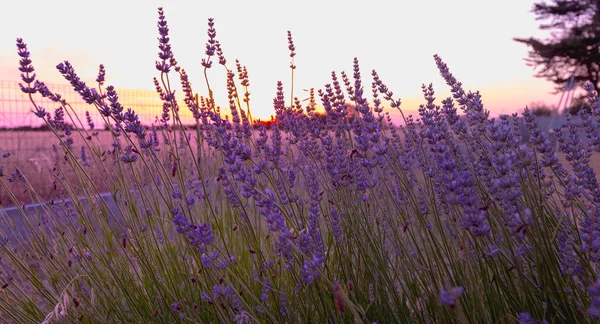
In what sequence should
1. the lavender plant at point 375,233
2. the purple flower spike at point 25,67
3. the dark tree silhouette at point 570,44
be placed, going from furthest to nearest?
the dark tree silhouette at point 570,44 < the purple flower spike at point 25,67 < the lavender plant at point 375,233

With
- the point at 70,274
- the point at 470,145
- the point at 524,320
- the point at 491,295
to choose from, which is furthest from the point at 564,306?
the point at 70,274

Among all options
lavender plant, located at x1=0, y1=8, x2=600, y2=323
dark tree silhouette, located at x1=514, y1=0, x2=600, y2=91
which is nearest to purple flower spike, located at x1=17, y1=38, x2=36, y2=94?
lavender plant, located at x1=0, y1=8, x2=600, y2=323

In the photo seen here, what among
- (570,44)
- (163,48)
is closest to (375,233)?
(163,48)

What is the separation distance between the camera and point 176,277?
2625 mm

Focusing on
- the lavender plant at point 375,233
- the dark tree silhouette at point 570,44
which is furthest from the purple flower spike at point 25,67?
the dark tree silhouette at point 570,44

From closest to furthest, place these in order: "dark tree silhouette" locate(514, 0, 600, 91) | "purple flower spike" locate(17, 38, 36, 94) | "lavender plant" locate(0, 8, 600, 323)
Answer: "lavender plant" locate(0, 8, 600, 323) → "purple flower spike" locate(17, 38, 36, 94) → "dark tree silhouette" locate(514, 0, 600, 91)

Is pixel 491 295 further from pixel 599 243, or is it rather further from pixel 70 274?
pixel 70 274

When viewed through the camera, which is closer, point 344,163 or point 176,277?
point 344,163

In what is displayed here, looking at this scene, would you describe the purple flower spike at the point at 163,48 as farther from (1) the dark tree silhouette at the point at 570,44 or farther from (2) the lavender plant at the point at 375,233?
(1) the dark tree silhouette at the point at 570,44

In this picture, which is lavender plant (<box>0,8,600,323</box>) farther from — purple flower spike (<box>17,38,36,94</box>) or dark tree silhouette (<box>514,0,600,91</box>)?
dark tree silhouette (<box>514,0,600,91</box>)

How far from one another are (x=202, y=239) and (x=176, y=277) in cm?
131

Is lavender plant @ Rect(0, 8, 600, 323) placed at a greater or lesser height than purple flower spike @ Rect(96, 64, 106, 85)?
lesser

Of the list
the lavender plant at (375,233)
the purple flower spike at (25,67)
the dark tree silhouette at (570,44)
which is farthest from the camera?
the dark tree silhouette at (570,44)

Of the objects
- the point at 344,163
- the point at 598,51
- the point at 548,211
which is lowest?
the point at 548,211
